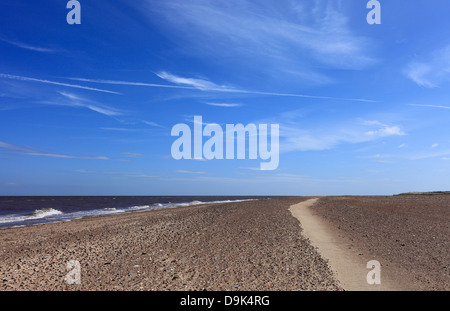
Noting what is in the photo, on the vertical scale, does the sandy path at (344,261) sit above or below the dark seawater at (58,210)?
above

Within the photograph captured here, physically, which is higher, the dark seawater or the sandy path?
the sandy path

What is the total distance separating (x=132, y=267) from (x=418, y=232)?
1601 cm

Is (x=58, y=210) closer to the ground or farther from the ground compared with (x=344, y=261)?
closer to the ground

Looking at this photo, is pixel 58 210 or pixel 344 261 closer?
pixel 344 261

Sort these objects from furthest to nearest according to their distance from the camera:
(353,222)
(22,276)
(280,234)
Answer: (353,222) < (280,234) < (22,276)

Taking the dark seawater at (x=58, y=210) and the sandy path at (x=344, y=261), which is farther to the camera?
the dark seawater at (x=58, y=210)

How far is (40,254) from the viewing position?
514 inches

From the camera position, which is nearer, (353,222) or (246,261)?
(246,261)

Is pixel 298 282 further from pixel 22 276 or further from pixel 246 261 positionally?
pixel 22 276

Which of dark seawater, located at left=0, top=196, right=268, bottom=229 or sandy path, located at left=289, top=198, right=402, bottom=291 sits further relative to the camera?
dark seawater, located at left=0, top=196, right=268, bottom=229

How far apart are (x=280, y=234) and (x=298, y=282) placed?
780 centimetres

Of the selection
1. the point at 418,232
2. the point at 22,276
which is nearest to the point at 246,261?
the point at 22,276
